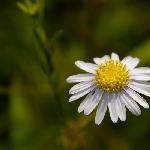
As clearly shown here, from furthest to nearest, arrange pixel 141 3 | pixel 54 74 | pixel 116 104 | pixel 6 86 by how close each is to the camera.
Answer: pixel 141 3 → pixel 6 86 → pixel 54 74 → pixel 116 104

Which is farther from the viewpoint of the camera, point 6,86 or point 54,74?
point 6,86

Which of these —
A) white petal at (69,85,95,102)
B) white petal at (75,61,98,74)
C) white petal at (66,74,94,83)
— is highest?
white petal at (75,61,98,74)

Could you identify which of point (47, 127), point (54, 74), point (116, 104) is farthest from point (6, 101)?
point (116, 104)

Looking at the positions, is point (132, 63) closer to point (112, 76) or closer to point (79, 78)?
point (112, 76)

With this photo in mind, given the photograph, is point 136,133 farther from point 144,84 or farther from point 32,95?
point 144,84

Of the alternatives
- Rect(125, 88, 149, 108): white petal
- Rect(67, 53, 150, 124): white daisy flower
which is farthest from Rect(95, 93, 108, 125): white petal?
Rect(125, 88, 149, 108): white petal

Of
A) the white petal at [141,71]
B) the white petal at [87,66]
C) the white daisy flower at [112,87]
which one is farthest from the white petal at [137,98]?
the white petal at [87,66]

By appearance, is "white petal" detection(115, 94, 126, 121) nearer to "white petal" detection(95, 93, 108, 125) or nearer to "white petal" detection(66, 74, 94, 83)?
"white petal" detection(95, 93, 108, 125)
